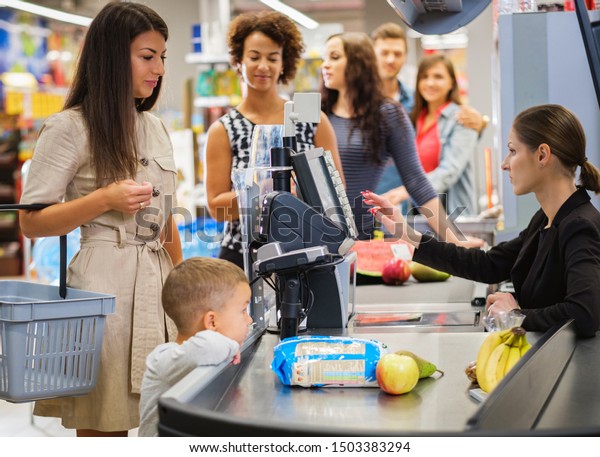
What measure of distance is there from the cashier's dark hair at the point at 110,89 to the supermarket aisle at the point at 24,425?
2694 millimetres

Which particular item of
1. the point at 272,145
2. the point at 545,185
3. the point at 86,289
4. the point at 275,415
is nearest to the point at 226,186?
the point at 272,145

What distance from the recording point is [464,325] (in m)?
2.56

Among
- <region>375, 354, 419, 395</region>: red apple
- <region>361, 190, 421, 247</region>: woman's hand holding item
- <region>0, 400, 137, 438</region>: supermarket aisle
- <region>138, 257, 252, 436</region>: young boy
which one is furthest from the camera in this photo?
<region>0, 400, 137, 438</region>: supermarket aisle

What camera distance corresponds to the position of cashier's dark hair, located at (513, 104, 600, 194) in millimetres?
2482

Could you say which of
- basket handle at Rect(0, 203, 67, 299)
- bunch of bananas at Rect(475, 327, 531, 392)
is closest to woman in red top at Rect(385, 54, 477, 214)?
basket handle at Rect(0, 203, 67, 299)

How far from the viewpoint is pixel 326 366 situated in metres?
1.81

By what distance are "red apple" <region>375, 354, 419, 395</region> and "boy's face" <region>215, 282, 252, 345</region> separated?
14.2 inches

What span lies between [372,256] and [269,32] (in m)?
1.07

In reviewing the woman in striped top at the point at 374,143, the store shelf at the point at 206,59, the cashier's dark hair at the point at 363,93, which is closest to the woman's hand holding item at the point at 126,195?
the woman in striped top at the point at 374,143

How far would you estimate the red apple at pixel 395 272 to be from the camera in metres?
3.45

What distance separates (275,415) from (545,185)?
1.28 metres

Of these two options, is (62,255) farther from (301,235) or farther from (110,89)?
(301,235)

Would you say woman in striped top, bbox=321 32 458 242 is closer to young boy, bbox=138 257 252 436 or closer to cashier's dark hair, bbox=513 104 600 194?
cashier's dark hair, bbox=513 104 600 194

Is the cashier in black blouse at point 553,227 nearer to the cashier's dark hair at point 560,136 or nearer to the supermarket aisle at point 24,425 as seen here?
the cashier's dark hair at point 560,136
